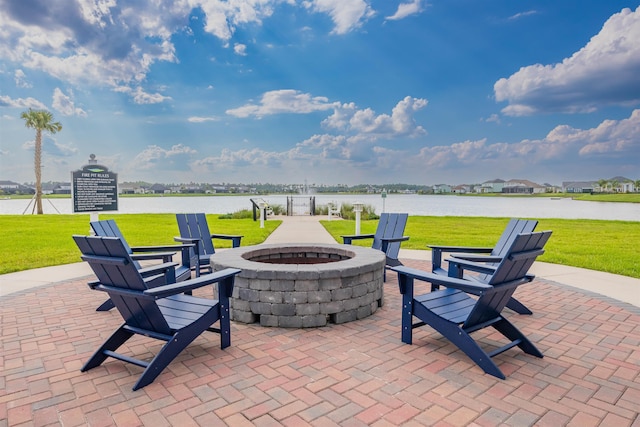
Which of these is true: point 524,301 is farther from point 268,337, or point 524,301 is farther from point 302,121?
point 302,121

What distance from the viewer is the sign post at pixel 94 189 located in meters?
7.61

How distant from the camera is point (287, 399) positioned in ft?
8.22

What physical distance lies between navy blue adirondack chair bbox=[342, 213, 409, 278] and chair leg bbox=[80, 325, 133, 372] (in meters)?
3.78

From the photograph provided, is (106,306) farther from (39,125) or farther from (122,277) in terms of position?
(39,125)

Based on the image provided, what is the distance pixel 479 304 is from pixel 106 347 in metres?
2.93

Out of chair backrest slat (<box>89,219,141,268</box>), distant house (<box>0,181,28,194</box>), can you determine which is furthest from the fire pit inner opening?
distant house (<box>0,181,28,194</box>)

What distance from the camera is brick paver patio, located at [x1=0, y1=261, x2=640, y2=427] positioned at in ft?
7.57

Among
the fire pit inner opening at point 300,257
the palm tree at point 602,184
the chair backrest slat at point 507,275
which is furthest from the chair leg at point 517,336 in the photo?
the palm tree at point 602,184

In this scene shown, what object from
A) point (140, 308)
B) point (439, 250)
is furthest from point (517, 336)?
point (140, 308)

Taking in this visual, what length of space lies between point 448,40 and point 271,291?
72.3ft

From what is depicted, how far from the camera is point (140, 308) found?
8.93ft

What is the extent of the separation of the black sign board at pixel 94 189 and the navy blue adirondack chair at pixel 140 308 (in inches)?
225

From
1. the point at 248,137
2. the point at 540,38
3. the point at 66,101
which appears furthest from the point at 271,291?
the point at 540,38

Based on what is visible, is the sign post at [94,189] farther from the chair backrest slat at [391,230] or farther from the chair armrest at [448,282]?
the chair armrest at [448,282]
